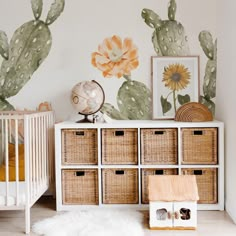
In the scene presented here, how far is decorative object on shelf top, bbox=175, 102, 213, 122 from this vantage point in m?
3.11

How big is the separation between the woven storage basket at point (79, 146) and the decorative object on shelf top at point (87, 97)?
17 centimetres

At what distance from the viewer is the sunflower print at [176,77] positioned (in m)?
3.41

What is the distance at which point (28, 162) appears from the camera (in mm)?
2570

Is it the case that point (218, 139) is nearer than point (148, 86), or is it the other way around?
point (218, 139)

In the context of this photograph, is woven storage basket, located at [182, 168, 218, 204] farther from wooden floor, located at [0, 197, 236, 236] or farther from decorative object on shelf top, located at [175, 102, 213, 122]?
decorative object on shelf top, located at [175, 102, 213, 122]

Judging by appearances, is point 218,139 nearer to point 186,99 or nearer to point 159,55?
point 186,99

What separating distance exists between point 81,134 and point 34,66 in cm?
83

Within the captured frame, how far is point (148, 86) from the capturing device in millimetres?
3434

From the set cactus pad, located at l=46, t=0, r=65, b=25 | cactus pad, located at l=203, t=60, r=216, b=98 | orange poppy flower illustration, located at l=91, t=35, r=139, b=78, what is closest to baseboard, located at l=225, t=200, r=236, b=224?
cactus pad, located at l=203, t=60, r=216, b=98

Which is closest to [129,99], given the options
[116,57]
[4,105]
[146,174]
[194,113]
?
[116,57]

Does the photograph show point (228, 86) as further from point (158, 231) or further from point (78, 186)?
point (78, 186)

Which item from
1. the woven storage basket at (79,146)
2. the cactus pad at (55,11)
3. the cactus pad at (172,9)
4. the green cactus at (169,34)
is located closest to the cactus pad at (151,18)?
the green cactus at (169,34)

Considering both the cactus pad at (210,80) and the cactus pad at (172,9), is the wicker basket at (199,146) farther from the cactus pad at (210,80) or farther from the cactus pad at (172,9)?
the cactus pad at (172,9)

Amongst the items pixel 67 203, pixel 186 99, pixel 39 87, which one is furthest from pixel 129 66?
pixel 67 203
